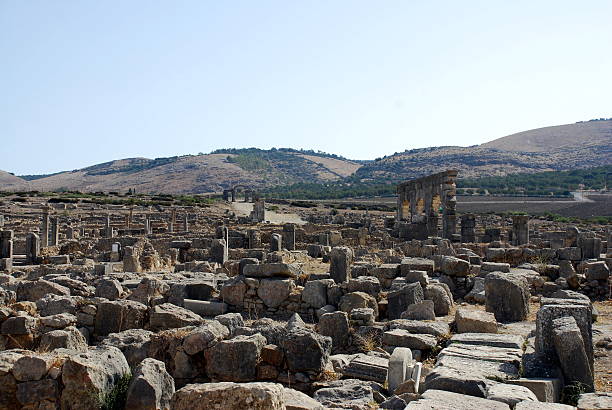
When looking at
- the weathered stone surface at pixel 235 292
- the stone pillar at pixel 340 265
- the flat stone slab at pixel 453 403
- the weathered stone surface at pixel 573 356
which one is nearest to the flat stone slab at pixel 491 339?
the weathered stone surface at pixel 573 356

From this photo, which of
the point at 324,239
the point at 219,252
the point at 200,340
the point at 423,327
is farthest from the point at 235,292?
the point at 324,239

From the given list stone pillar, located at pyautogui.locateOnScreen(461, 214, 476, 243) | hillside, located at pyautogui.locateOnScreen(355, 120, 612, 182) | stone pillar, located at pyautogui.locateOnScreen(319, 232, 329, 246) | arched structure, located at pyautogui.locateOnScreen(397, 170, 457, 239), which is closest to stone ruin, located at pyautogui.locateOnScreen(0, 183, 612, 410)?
stone pillar, located at pyautogui.locateOnScreen(319, 232, 329, 246)

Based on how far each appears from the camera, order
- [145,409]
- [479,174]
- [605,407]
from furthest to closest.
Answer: [479,174] → [145,409] → [605,407]

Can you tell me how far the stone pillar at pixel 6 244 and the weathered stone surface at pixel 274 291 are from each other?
15.8 metres

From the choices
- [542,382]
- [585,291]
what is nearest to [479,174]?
[585,291]

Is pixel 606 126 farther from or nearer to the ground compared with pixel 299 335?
farther from the ground

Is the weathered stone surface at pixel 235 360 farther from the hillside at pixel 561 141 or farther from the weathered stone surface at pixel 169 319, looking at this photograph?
the hillside at pixel 561 141

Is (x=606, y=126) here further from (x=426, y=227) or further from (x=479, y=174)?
(x=426, y=227)

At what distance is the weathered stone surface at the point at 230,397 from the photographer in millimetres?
4570

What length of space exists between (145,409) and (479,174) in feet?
479

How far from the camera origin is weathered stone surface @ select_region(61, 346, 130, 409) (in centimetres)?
589

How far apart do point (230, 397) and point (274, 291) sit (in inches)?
259

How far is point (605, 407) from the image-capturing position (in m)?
4.74

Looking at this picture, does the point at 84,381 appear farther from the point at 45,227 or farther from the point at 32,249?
the point at 45,227
